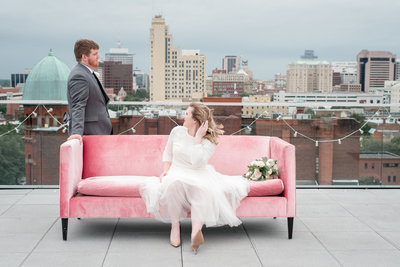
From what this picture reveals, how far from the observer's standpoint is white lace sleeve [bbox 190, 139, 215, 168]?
331cm

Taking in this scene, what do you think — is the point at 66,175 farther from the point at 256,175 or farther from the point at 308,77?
the point at 308,77

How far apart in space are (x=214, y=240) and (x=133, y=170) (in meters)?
0.95

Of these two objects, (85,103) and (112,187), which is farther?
(85,103)

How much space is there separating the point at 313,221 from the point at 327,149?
6.40ft

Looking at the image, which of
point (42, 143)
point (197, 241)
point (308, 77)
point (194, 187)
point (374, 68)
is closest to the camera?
point (197, 241)

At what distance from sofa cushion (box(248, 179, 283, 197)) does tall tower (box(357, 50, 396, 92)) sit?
10805cm

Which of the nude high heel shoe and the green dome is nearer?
the nude high heel shoe

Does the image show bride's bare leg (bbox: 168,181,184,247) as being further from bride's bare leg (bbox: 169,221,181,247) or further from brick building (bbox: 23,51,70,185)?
brick building (bbox: 23,51,70,185)

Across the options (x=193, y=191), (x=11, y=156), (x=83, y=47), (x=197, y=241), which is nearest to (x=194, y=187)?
(x=193, y=191)

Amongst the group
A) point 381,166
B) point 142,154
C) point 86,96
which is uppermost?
point 86,96

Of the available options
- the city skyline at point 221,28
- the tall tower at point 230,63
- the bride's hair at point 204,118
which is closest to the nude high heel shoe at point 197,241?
the bride's hair at point 204,118

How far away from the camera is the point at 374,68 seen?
113m

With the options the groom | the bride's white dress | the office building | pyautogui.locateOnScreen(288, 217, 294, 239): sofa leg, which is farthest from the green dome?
the office building

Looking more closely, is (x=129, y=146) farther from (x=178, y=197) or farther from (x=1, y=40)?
(x=1, y=40)
